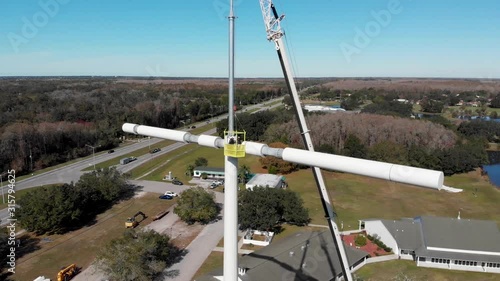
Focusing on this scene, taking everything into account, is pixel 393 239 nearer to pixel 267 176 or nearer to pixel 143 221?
pixel 267 176

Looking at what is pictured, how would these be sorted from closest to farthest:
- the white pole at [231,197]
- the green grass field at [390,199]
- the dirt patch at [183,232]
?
the white pole at [231,197] → the dirt patch at [183,232] → the green grass field at [390,199]

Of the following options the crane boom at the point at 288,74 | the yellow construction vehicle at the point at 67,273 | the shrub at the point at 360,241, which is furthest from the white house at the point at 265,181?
the crane boom at the point at 288,74

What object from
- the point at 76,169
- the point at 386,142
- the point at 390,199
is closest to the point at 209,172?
the point at 76,169

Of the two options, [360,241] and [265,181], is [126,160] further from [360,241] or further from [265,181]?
[360,241]

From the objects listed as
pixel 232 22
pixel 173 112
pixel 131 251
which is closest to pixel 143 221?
pixel 131 251

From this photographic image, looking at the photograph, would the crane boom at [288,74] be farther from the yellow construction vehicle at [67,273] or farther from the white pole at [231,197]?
the yellow construction vehicle at [67,273]

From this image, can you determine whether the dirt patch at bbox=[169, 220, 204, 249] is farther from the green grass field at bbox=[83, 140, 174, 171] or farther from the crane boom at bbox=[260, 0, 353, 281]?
the green grass field at bbox=[83, 140, 174, 171]

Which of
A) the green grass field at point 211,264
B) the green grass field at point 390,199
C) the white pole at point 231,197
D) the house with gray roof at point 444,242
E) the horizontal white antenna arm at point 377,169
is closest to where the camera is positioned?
the horizontal white antenna arm at point 377,169

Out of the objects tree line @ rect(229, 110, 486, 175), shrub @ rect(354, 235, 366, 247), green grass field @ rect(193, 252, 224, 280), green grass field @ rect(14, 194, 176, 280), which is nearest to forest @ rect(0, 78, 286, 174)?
tree line @ rect(229, 110, 486, 175)
